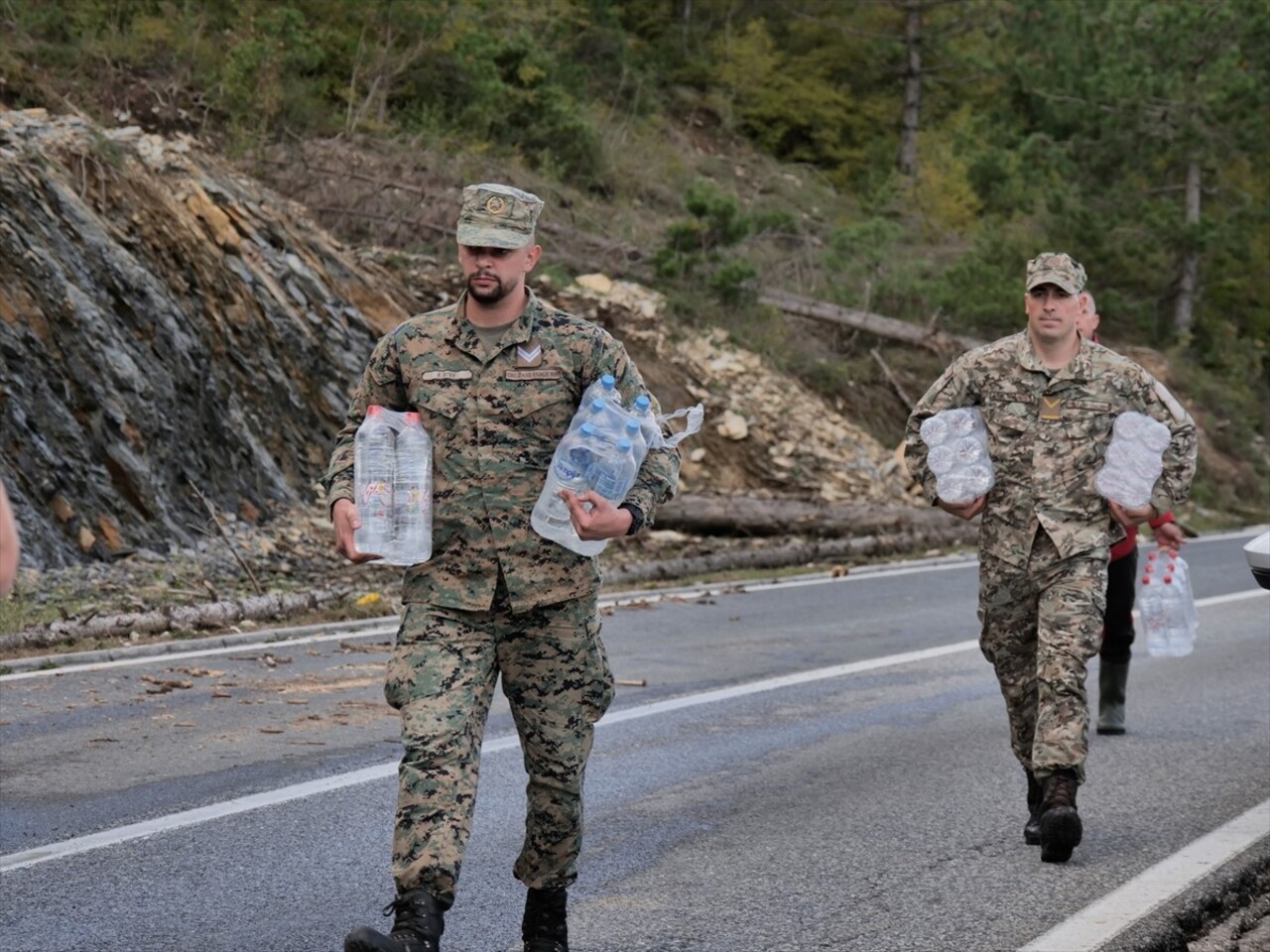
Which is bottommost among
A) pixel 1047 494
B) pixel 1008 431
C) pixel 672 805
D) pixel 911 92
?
pixel 672 805

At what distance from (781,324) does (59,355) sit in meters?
12.2

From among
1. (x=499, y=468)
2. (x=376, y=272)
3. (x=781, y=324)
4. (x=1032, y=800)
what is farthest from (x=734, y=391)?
(x=499, y=468)

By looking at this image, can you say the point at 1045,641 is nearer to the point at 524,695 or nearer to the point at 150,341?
the point at 524,695

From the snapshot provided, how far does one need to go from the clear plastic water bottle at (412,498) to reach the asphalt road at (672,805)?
3.93ft

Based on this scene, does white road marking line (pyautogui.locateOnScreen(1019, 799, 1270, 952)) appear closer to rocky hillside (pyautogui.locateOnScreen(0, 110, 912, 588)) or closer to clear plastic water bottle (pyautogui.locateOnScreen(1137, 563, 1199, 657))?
clear plastic water bottle (pyautogui.locateOnScreen(1137, 563, 1199, 657))

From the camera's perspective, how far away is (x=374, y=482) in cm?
505

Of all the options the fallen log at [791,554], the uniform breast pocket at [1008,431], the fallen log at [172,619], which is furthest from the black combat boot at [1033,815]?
the fallen log at [791,554]

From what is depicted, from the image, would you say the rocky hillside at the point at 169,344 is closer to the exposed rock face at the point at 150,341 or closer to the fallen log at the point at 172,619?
the exposed rock face at the point at 150,341

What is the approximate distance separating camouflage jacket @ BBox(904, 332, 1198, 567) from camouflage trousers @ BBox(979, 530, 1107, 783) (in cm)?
6

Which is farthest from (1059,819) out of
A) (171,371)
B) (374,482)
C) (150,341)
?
(150,341)

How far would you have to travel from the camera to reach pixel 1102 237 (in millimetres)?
31109

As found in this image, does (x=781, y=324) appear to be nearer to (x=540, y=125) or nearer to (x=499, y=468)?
(x=540, y=125)

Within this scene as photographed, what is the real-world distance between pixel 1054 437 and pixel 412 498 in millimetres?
2788

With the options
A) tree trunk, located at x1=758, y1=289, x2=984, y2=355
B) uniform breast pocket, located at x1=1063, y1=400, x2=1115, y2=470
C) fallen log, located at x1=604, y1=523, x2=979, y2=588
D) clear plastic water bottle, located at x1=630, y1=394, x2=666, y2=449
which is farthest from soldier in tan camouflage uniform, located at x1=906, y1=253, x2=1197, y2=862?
tree trunk, located at x1=758, y1=289, x2=984, y2=355
